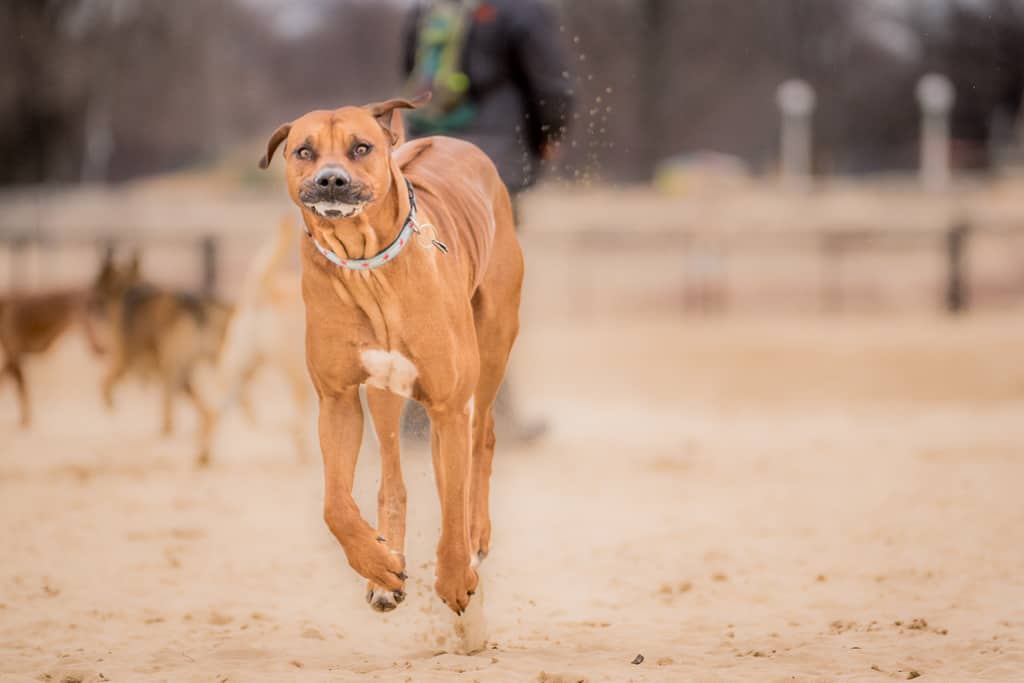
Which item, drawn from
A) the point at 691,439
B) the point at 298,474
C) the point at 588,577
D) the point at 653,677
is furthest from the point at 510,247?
the point at 691,439

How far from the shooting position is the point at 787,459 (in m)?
9.58

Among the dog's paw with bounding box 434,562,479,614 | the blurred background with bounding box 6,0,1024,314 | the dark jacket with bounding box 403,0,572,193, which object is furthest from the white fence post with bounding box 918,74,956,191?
the dog's paw with bounding box 434,562,479,614

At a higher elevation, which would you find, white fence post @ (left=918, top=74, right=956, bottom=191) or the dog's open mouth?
white fence post @ (left=918, top=74, right=956, bottom=191)

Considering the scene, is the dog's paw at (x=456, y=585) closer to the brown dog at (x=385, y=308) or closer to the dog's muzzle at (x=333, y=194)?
the brown dog at (x=385, y=308)

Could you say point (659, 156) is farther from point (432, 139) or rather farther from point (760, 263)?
point (432, 139)

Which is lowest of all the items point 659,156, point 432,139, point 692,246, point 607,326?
point 432,139

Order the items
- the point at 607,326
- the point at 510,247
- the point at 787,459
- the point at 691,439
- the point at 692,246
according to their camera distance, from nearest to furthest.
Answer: the point at 510,247, the point at 787,459, the point at 691,439, the point at 607,326, the point at 692,246

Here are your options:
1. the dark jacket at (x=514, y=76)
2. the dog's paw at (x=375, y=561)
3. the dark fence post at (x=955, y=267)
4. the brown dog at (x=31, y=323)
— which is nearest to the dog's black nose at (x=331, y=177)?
the dog's paw at (x=375, y=561)

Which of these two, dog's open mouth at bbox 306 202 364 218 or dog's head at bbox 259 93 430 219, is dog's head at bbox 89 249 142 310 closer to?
dog's head at bbox 259 93 430 219

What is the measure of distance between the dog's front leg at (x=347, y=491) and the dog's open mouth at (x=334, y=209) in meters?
0.62

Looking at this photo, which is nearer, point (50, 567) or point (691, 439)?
point (50, 567)

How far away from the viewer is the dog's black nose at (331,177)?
355 centimetres

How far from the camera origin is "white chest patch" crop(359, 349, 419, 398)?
3947 millimetres

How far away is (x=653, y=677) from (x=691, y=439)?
6.47 meters
